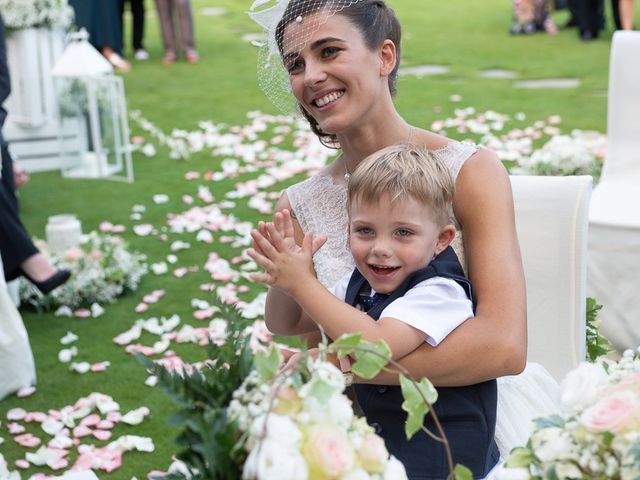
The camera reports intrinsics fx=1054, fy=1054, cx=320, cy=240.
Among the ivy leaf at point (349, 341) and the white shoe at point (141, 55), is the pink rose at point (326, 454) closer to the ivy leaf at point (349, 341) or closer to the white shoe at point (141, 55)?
→ the ivy leaf at point (349, 341)

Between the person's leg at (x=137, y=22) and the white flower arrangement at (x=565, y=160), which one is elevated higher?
the white flower arrangement at (x=565, y=160)

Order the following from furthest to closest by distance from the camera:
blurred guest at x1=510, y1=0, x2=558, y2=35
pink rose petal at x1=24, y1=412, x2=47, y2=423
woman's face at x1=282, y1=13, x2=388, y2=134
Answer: blurred guest at x1=510, y1=0, x2=558, y2=35 → pink rose petal at x1=24, y1=412, x2=47, y2=423 → woman's face at x1=282, y1=13, x2=388, y2=134

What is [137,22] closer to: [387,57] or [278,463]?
[387,57]

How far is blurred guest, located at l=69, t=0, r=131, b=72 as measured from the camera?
12.8 metres

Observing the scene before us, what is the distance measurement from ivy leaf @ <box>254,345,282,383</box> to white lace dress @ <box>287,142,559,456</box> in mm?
1047

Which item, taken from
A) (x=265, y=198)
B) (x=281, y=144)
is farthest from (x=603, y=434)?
(x=281, y=144)

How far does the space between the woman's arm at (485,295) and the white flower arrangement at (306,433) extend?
0.73m

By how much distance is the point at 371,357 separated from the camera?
1552mm

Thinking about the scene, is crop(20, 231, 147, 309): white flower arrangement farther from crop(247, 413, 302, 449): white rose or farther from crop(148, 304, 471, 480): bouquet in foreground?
crop(247, 413, 302, 449): white rose

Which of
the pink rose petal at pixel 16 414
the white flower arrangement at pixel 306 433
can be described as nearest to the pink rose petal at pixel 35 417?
the pink rose petal at pixel 16 414

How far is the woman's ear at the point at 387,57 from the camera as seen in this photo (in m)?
2.67

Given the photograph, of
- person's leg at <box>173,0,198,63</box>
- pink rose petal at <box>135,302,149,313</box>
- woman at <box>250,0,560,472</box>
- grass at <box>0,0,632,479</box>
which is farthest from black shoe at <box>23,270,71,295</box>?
→ person's leg at <box>173,0,198,63</box>

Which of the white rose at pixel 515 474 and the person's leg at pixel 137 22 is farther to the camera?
the person's leg at pixel 137 22

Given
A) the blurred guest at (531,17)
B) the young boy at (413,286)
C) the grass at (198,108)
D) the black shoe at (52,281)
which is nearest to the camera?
the young boy at (413,286)
